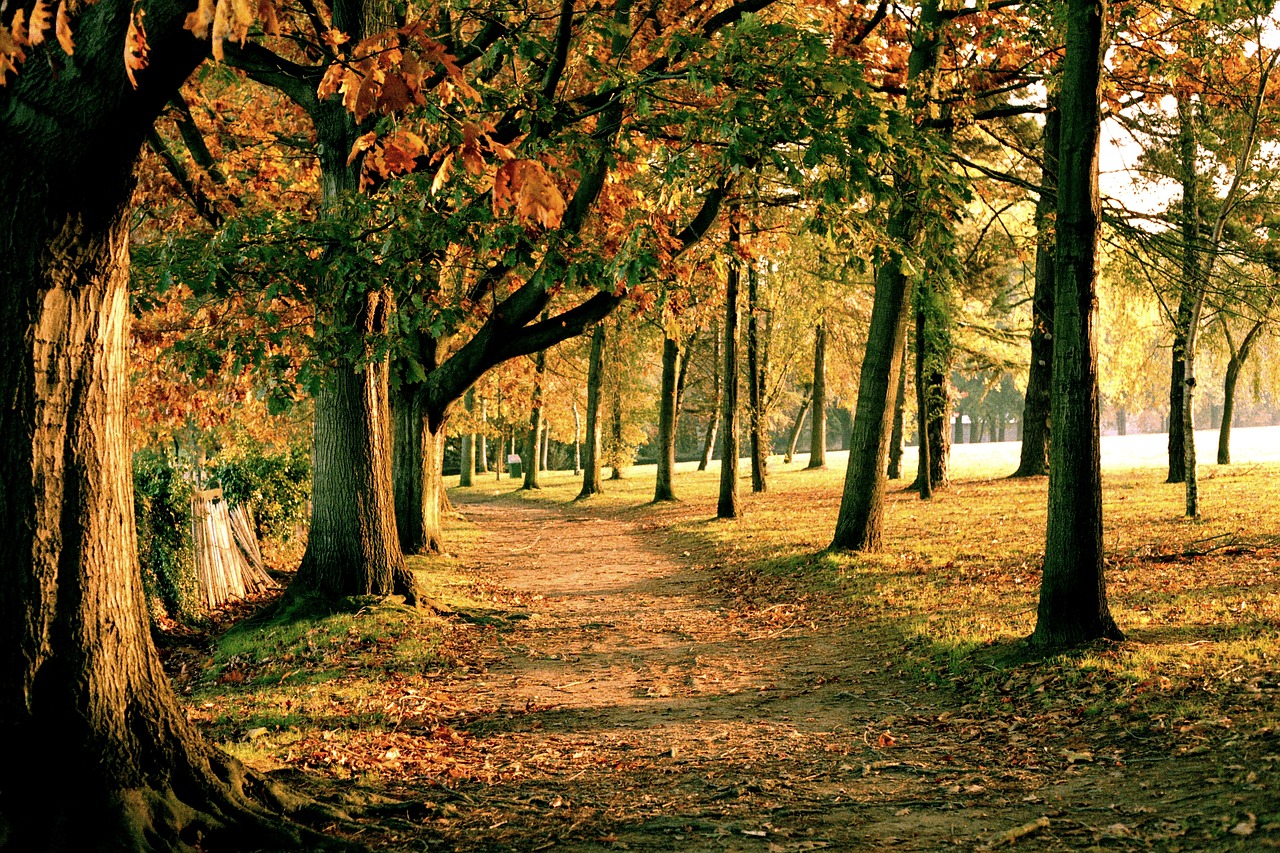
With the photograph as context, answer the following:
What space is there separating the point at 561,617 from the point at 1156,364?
75.0 feet

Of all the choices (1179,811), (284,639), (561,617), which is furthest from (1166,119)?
(284,639)

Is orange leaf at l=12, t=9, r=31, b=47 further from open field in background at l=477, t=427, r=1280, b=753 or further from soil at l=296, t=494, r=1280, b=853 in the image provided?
open field in background at l=477, t=427, r=1280, b=753

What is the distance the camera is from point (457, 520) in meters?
23.9

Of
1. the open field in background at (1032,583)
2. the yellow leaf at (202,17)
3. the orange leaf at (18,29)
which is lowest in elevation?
the open field in background at (1032,583)

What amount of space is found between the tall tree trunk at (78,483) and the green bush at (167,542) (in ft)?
25.0

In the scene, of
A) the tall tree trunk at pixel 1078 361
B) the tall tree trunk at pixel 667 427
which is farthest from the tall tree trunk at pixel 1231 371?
the tall tree trunk at pixel 1078 361

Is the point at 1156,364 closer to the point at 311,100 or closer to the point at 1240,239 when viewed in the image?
the point at 1240,239

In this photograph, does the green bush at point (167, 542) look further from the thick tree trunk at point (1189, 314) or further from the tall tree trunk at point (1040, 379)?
the tall tree trunk at point (1040, 379)

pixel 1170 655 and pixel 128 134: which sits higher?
pixel 128 134

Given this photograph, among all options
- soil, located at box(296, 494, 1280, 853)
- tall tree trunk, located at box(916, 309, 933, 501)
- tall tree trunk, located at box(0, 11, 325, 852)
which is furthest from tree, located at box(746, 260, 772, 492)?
tall tree trunk, located at box(0, 11, 325, 852)

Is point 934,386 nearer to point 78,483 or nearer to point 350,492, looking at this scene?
point 350,492

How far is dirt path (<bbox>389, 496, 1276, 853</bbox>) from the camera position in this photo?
15.7 ft

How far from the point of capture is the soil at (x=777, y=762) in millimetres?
4734

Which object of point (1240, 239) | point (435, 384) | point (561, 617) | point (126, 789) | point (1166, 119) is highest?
point (1166, 119)
